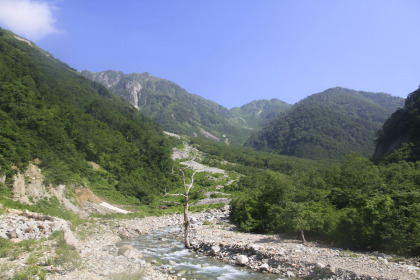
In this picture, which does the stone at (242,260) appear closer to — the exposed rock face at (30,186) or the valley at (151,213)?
the valley at (151,213)

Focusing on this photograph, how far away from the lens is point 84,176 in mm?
42625

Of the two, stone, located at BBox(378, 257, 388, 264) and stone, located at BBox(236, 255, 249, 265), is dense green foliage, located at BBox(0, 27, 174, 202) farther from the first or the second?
stone, located at BBox(378, 257, 388, 264)

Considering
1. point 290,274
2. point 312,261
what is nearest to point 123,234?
point 290,274

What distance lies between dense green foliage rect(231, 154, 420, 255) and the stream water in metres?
6.81

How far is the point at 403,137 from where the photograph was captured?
207 ft

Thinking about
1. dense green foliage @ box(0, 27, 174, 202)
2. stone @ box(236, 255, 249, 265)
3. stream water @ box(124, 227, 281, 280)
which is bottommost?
stream water @ box(124, 227, 281, 280)

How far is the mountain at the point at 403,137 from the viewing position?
53.7 metres

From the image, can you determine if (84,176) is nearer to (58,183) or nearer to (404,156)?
(58,183)

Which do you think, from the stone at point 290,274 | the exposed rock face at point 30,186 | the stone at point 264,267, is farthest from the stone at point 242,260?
the exposed rock face at point 30,186

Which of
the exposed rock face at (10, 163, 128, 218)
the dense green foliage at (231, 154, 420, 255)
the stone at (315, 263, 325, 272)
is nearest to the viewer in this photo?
the stone at (315, 263, 325, 272)

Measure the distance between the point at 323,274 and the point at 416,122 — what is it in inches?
2715

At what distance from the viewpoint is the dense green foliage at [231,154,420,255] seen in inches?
574

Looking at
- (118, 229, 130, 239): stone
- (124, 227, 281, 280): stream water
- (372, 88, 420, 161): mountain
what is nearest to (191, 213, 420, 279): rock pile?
(124, 227, 281, 280): stream water

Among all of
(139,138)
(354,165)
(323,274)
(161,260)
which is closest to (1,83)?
(139,138)
